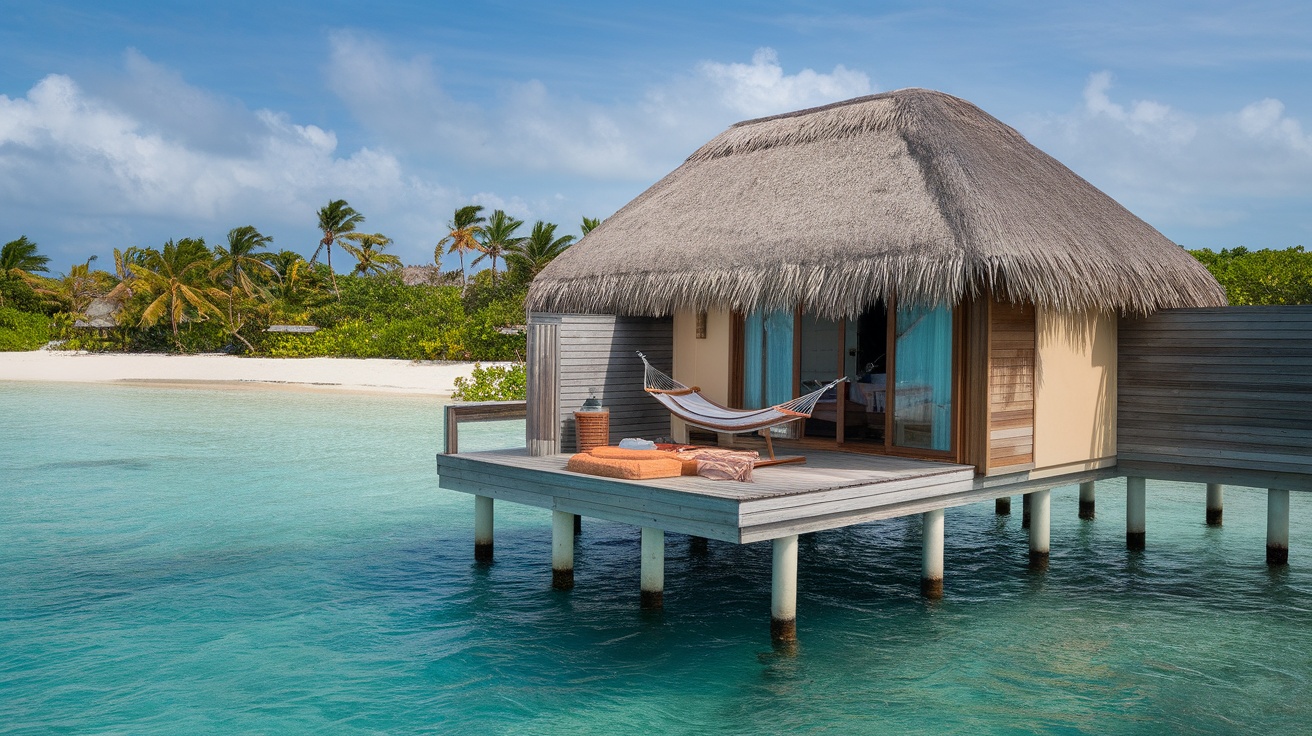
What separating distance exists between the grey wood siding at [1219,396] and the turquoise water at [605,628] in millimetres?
898

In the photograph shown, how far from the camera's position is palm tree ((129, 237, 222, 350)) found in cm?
2936

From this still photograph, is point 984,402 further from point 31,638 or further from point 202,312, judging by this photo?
point 202,312

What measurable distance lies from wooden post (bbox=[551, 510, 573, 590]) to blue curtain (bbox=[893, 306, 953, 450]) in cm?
235

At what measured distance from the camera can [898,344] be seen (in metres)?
7.61

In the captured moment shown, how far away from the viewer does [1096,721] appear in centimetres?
542

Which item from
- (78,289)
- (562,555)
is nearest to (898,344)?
(562,555)

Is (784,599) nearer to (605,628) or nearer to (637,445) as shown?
(605,628)

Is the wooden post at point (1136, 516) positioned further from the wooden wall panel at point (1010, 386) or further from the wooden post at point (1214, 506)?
the wooden wall panel at point (1010, 386)

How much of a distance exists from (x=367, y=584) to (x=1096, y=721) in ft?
16.7

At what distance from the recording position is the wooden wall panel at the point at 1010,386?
7215 mm

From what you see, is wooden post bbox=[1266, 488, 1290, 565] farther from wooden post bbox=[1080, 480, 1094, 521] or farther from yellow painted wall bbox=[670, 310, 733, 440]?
yellow painted wall bbox=[670, 310, 733, 440]

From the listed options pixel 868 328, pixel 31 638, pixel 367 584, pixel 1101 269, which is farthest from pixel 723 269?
pixel 31 638

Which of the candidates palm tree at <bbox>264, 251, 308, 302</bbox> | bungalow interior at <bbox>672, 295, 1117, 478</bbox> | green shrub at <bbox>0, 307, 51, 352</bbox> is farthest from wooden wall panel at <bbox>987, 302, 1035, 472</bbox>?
green shrub at <bbox>0, 307, 51, 352</bbox>

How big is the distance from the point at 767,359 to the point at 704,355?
23.6 inches
